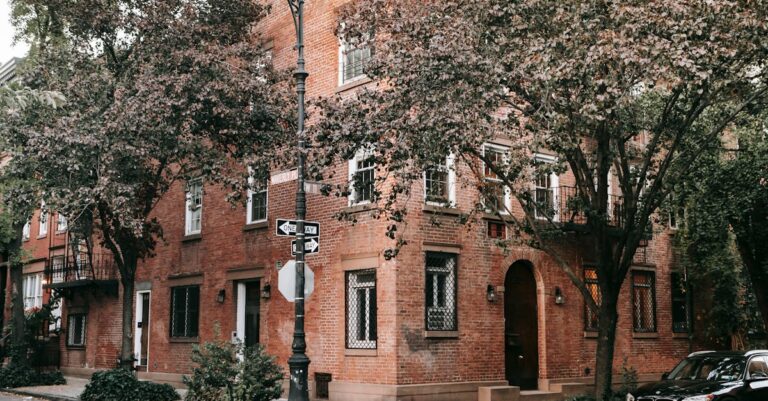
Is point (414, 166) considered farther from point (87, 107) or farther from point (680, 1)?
point (87, 107)

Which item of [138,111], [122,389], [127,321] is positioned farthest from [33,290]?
[138,111]

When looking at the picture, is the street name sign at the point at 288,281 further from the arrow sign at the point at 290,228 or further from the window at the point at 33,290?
the window at the point at 33,290

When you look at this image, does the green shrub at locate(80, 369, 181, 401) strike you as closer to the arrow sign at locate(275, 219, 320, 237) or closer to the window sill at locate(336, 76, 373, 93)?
the arrow sign at locate(275, 219, 320, 237)

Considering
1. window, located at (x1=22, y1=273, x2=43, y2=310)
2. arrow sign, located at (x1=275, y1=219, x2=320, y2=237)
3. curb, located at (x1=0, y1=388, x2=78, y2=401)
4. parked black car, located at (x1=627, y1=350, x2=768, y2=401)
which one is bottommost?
curb, located at (x1=0, y1=388, x2=78, y2=401)

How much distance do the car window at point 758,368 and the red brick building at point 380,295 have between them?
5.50 metres

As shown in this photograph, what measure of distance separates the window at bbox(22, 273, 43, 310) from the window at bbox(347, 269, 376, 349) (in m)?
18.8

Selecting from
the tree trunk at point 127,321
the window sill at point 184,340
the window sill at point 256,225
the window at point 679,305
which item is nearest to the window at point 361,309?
the window sill at point 256,225

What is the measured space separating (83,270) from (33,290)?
19.6ft

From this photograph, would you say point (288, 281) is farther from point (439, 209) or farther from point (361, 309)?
point (439, 209)

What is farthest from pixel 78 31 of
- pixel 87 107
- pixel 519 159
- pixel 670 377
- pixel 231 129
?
pixel 670 377

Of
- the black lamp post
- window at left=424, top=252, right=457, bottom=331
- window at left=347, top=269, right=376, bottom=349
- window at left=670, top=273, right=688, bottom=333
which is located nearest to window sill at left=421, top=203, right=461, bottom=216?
window at left=424, top=252, right=457, bottom=331

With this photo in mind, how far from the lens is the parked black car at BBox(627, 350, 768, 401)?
45.0ft

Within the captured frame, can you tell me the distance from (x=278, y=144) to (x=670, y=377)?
9596mm

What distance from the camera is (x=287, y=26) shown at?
22.2 meters
